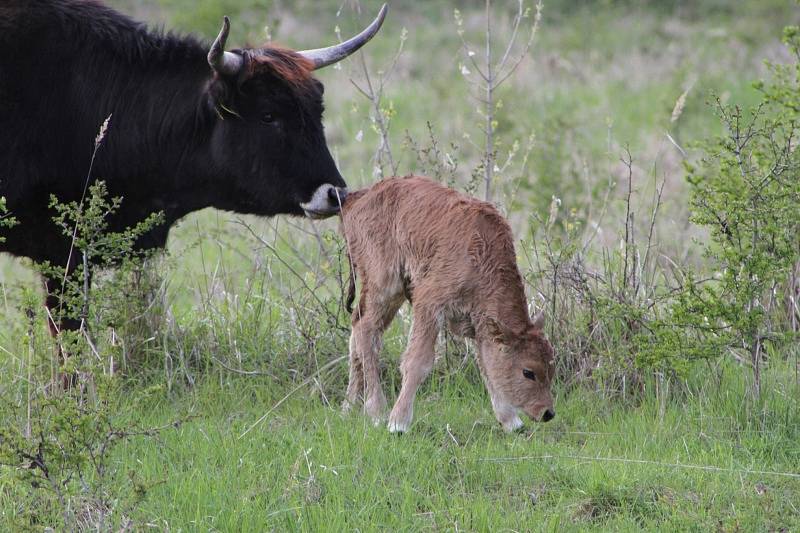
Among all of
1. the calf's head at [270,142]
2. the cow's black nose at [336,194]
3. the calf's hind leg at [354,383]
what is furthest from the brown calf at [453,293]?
the calf's head at [270,142]

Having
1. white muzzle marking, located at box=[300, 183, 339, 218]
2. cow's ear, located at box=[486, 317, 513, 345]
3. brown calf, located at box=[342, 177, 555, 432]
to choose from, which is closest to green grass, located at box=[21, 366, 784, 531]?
brown calf, located at box=[342, 177, 555, 432]

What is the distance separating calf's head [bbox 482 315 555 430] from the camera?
5605mm

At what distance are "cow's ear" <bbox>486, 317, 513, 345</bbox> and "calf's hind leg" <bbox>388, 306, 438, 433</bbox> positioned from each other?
0.27 meters

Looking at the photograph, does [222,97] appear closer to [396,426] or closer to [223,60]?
[223,60]

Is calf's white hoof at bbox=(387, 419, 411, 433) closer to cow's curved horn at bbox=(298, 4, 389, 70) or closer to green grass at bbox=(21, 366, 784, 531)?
green grass at bbox=(21, 366, 784, 531)

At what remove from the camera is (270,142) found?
6.77 metres

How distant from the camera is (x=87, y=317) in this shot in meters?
5.51

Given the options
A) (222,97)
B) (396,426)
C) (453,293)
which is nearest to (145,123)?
(222,97)

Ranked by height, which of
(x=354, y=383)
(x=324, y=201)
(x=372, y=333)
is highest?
(x=324, y=201)

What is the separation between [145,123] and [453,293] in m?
2.38

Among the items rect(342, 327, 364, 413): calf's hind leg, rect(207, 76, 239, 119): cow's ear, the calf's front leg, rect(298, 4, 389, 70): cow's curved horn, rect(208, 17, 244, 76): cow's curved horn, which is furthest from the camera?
rect(298, 4, 389, 70): cow's curved horn

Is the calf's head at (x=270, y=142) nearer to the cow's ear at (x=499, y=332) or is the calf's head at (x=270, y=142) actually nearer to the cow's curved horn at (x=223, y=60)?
the cow's curved horn at (x=223, y=60)

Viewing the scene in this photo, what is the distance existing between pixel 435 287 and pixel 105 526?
190 centimetres

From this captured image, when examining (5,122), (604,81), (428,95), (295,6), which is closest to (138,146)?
(5,122)
